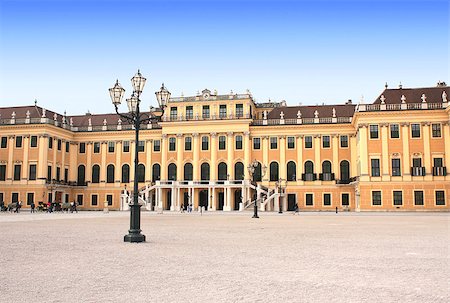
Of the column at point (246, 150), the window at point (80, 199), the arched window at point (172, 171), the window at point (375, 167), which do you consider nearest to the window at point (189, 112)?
the arched window at point (172, 171)

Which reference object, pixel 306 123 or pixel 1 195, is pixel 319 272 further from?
pixel 1 195

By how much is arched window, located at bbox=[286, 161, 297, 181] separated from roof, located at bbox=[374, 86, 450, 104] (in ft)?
43.5

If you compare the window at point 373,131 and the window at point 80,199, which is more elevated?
the window at point 373,131

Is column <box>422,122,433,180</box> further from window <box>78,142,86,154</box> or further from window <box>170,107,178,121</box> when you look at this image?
window <box>78,142,86,154</box>

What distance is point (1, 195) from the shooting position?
65125 mm

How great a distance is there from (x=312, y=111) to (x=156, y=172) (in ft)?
75.4

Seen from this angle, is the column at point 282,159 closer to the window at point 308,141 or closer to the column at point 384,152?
the window at point 308,141

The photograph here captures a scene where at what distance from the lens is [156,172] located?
224 ft

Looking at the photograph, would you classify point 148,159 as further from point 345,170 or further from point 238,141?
point 345,170

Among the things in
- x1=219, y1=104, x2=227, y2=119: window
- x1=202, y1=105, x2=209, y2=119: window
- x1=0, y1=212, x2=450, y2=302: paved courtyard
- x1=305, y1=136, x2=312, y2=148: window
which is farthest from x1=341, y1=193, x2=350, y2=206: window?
x1=0, y1=212, x2=450, y2=302: paved courtyard

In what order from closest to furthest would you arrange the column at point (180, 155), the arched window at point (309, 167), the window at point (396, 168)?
the window at point (396, 168) < the arched window at point (309, 167) < the column at point (180, 155)

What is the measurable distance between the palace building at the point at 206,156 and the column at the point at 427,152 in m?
3.73

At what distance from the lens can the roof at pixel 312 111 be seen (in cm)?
6519

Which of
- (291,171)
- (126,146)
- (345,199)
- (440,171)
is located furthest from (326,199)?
(126,146)
